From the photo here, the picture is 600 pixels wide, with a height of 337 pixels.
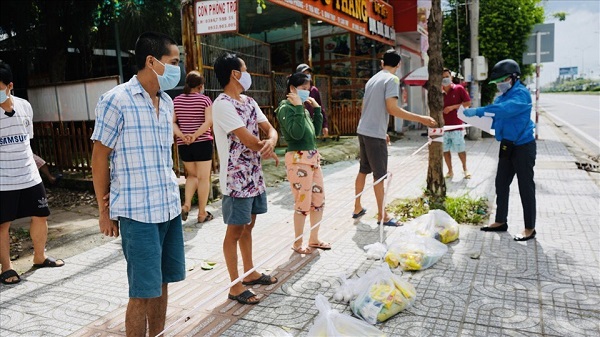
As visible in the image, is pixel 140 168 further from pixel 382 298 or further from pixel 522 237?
pixel 522 237

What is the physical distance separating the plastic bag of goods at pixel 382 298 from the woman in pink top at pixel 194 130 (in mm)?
3018

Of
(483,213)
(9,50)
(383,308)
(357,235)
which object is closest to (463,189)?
(483,213)

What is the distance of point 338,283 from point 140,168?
1.98 m

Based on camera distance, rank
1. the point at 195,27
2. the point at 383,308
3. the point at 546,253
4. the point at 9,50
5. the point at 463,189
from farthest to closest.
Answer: the point at 9,50 → the point at 463,189 → the point at 195,27 → the point at 546,253 → the point at 383,308

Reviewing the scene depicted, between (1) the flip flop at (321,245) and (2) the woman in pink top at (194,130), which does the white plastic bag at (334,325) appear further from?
(2) the woman in pink top at (194,130)

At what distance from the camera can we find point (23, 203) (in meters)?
4.18

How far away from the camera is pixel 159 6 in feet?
36.6

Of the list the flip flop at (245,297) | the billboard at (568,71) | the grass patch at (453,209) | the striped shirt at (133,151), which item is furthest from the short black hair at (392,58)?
the billboard at (568,71)

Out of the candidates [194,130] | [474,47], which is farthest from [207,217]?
[474,47]

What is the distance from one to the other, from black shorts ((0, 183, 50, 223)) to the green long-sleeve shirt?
94.8 inches

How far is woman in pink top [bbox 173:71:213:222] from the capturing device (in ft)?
17.5

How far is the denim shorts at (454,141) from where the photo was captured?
775 cm

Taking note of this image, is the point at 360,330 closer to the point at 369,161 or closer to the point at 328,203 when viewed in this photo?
the point at 369,161

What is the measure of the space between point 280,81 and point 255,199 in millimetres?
8111
